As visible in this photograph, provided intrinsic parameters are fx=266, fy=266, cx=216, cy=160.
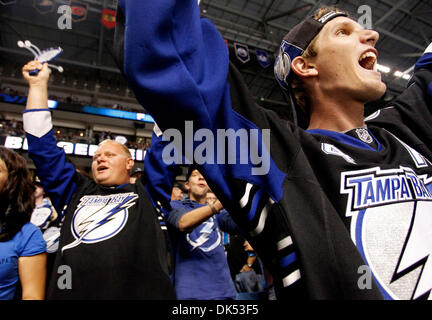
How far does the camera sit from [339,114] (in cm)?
80

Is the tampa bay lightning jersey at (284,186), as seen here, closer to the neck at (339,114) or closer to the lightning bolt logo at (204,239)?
the neck at (339,114)

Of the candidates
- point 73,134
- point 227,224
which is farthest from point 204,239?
point 73,134

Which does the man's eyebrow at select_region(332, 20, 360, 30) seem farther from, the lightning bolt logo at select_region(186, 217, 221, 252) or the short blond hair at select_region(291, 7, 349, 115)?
the lightning bolt logo at select_region(186, 217, 221, 252)

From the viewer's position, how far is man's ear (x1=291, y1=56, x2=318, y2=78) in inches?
31.9

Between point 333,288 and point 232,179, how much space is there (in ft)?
0.78

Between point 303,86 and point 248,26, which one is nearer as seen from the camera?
point 303,86

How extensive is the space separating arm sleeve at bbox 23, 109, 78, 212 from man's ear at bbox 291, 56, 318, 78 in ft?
3.98

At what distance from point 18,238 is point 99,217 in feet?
1.73

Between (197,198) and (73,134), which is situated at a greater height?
(73,134)

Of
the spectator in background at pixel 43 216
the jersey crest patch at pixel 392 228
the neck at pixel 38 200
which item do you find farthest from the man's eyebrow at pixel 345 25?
the neck at pixel 38 200

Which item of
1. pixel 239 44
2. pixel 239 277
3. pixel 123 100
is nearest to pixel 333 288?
pixel 239 277

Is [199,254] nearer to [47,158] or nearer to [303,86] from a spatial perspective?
[47,158]

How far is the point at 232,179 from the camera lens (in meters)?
0.47

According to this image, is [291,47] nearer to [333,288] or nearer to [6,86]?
[333,288]
